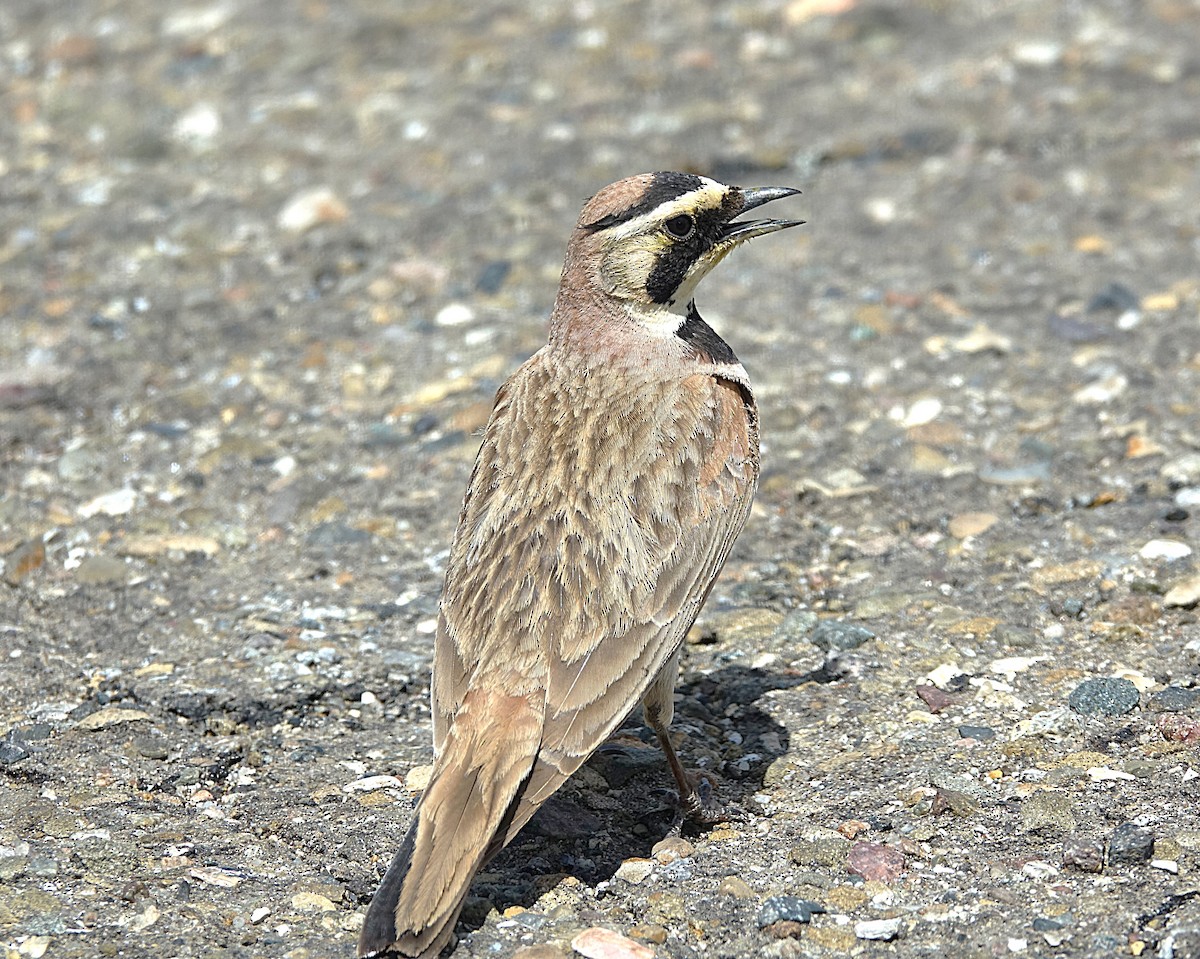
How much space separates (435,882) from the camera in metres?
3.87

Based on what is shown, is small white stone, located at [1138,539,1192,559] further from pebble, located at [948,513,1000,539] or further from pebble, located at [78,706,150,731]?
pebble, located at [78,706,150,731]

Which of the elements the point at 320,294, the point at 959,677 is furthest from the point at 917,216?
the point at 959,677

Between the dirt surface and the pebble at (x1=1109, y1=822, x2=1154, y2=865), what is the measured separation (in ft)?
0.05

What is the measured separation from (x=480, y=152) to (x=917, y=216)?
265 cm

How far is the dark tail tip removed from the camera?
382 centimetres

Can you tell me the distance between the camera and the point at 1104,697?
5129mm

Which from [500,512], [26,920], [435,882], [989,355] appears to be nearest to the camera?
[435,882]

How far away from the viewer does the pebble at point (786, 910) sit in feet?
13.8

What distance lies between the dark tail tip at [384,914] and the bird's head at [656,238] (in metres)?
2.07

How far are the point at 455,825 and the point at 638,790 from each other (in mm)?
1191

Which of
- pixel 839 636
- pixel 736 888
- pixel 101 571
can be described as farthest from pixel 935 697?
pixel 101 571

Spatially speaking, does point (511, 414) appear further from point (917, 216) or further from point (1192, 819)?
point (917, 216)

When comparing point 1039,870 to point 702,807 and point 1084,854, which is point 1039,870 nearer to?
point 1084,854

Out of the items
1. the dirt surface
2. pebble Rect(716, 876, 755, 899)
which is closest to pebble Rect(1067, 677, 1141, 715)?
the dirt surface
